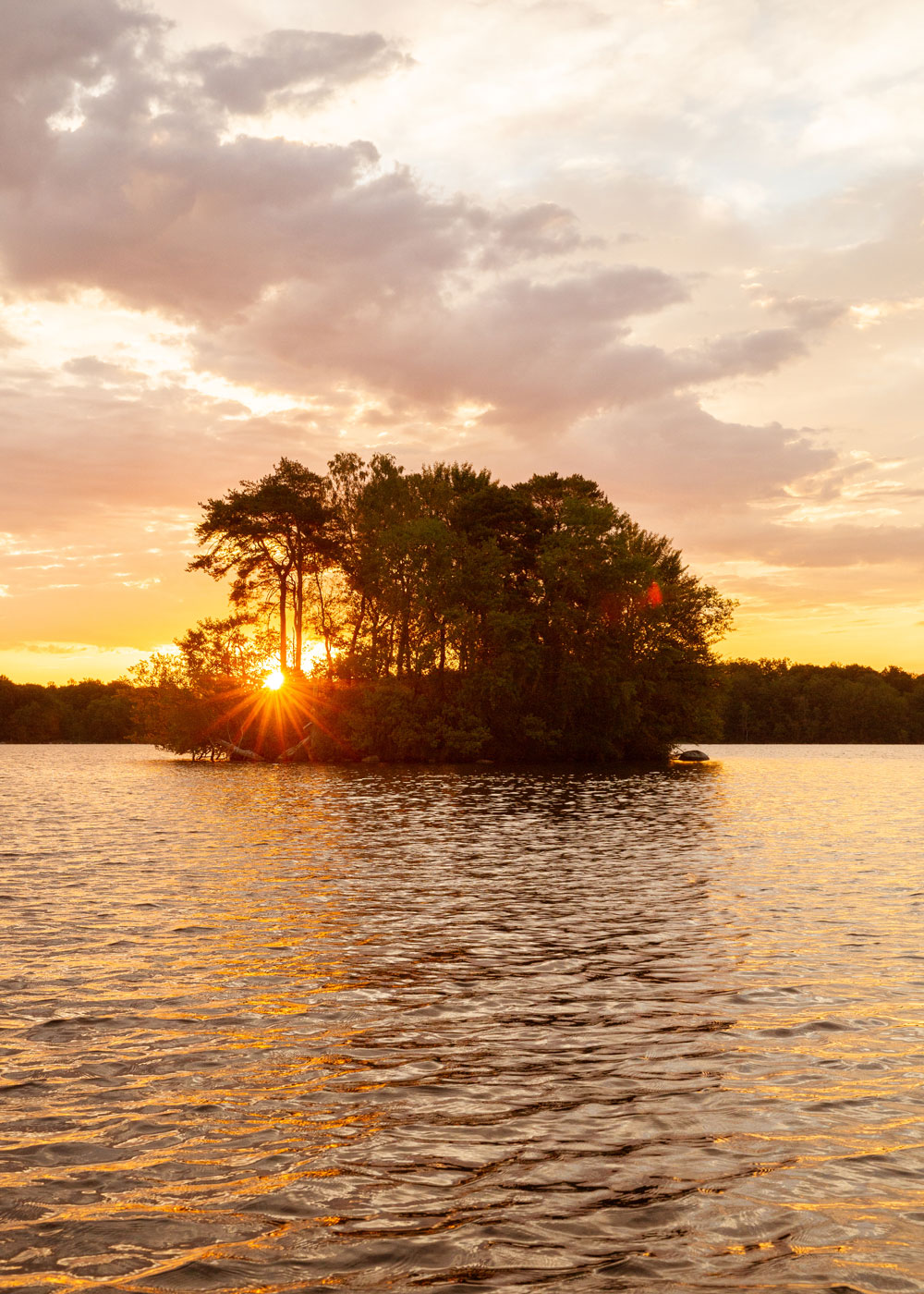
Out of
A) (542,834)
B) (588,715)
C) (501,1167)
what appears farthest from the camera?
(588,715)

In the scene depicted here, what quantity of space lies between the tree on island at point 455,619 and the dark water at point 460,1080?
61534 mm

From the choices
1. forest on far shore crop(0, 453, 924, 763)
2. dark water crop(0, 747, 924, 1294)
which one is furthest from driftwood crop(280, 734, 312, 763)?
dark water crop(0, 747, 924, 1294)

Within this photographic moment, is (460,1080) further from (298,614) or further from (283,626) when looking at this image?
(283,626)

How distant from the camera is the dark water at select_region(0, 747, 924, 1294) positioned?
7402 millimetres

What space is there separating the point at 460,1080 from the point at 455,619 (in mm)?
75834

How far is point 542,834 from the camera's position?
36844 millimetres

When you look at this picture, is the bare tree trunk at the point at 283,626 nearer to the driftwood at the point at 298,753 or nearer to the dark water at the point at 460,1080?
the driftwood at the point at 298,753

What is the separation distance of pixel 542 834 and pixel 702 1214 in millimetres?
28992

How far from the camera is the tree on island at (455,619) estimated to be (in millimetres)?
88625

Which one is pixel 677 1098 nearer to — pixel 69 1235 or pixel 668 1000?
pixel 668 1000

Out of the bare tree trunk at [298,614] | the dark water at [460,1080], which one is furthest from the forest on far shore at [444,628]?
the dark water at [460,1080]

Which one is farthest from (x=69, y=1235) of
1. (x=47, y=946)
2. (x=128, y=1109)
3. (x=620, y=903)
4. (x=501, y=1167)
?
(x=620, y=903)

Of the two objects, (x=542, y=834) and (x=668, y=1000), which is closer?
(x=668, y=1000)

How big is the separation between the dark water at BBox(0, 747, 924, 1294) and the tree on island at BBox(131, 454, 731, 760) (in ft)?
202
